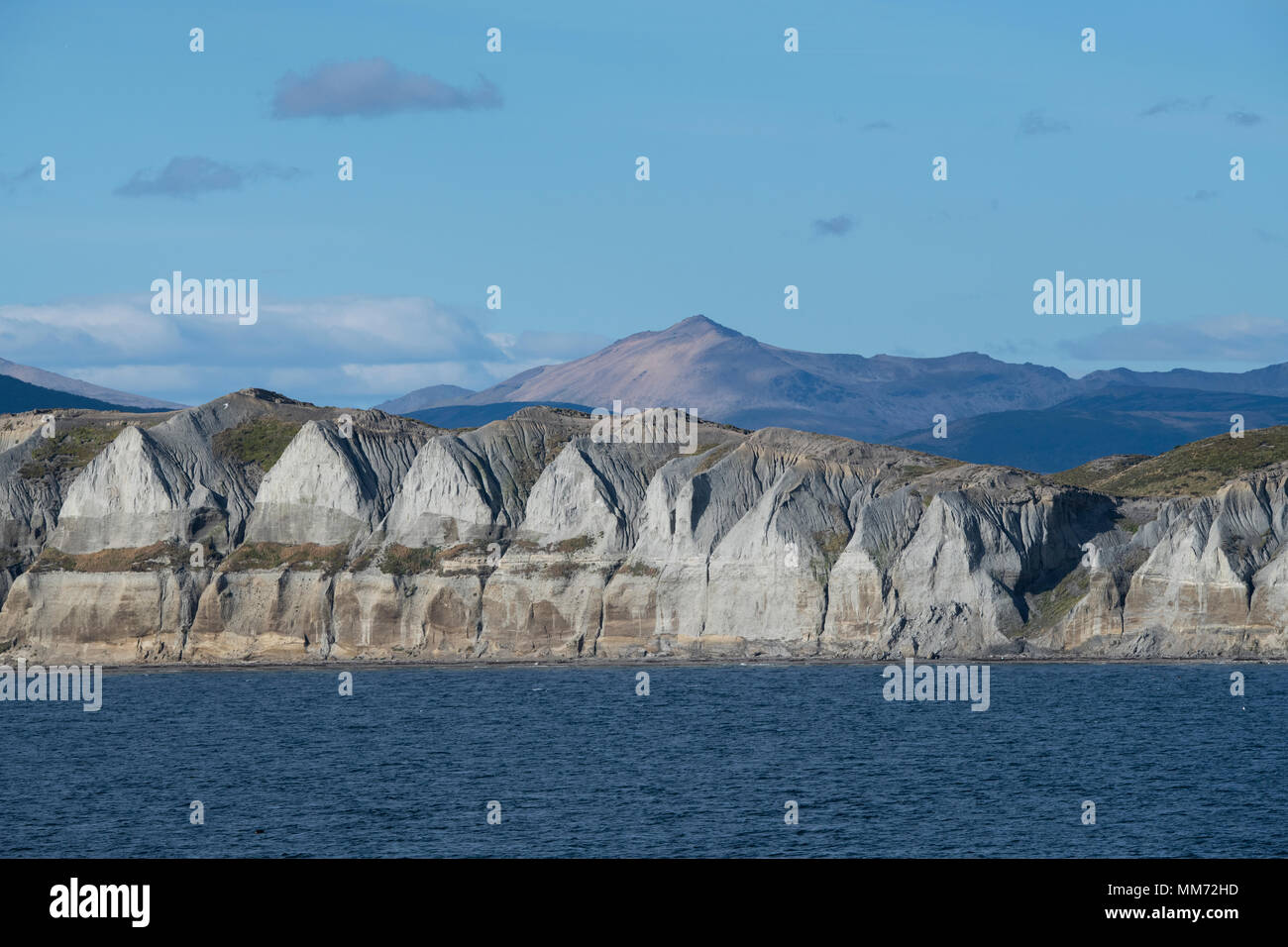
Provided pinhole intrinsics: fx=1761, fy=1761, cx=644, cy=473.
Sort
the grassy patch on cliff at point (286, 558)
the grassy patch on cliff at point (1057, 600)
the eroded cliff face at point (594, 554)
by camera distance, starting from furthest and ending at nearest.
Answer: the grassy patch on cliff at point (286, 558), the grassy patch on cliff at point (1057, 600), the eroded cliff face at point (594, 554)

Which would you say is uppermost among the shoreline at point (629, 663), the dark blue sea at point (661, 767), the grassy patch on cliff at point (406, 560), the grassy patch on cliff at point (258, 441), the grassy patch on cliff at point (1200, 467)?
the grassy patch on cliff at point (258, 441)

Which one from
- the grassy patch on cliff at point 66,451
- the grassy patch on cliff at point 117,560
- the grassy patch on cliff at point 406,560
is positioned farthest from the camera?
the grassy patch on cliff at point 66,451

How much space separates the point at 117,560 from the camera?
119125 mm

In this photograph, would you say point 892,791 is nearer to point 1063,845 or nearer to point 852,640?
point 1063,845

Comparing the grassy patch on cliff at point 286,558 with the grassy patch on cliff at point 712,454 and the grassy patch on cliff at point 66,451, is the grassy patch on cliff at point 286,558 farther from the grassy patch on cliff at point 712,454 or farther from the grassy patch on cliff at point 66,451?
the grassy patch on cliff at point 712,454

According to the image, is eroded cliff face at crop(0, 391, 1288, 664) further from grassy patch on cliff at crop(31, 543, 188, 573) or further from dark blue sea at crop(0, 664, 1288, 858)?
dark blue sea at crop(0, 664, 1288, 858)

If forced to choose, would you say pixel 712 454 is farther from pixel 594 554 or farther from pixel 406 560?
pixel 406 560

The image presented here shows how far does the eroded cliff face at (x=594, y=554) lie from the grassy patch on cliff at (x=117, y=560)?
197mm

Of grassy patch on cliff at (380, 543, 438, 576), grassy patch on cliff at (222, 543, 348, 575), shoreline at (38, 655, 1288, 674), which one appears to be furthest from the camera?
grassy patch on cliff at (222, 543, 348, 575)

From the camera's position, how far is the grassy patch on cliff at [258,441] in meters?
130

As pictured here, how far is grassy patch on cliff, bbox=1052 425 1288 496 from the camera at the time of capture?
123m

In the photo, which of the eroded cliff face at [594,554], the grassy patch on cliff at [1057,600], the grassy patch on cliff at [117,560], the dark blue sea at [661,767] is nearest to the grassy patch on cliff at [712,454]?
the eroded cliff face at [594,554]

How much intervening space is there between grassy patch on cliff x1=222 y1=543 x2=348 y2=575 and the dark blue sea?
1474 centimetres

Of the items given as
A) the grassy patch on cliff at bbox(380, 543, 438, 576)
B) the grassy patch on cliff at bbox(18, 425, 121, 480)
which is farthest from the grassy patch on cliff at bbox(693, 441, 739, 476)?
the grassy patch on cliff at bbox(18, 425, 121, 480)
